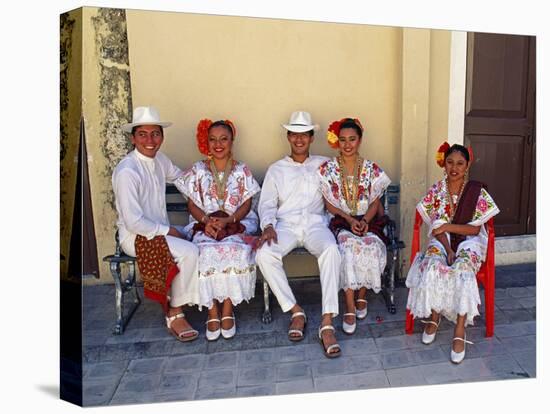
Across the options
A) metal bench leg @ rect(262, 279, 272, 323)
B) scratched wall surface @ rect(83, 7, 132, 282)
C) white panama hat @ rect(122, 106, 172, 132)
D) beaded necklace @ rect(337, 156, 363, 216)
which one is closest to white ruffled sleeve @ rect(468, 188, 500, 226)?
beaded necklace @ rect(337, 156, 363, 216)

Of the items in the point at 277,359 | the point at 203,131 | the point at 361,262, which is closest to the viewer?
the point at 277,359

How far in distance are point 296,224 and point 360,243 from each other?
587mm

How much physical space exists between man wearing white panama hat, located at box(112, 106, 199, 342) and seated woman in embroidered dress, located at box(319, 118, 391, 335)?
1.19 meters

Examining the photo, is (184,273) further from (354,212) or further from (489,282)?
(489,282)

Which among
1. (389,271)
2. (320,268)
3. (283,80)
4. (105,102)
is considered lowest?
(389,271)

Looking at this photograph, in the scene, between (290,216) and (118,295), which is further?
(290,216)

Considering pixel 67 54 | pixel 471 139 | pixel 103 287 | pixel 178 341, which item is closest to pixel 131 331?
pixel 178 341

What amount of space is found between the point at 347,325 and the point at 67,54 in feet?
8.84

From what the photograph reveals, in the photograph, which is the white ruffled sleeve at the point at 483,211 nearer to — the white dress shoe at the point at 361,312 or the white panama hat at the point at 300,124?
the white dress shoe at the point at 361,312

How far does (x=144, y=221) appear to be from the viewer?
3693 millimetres

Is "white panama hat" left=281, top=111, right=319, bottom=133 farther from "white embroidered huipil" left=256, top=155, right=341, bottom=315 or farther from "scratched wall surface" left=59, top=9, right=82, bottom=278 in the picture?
"scratched wall surface" left=59, top=9, right=82, bottom=278

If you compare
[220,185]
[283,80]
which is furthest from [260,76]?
[220,185]

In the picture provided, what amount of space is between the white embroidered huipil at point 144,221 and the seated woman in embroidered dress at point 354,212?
1.19 metres

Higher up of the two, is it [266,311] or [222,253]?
[222,253]
